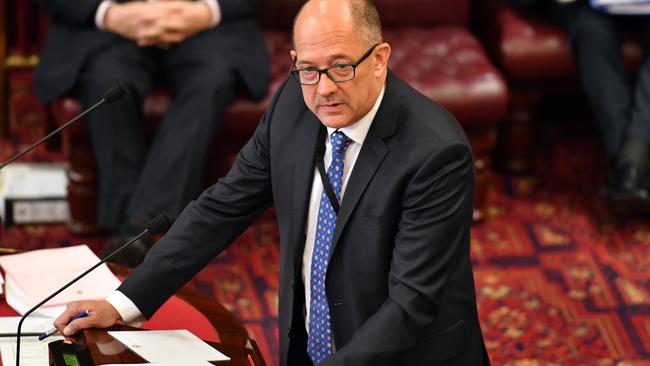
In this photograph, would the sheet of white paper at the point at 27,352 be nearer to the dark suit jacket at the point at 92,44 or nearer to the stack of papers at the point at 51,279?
the stack of papers at the point at 51,279

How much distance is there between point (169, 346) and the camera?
2.17m

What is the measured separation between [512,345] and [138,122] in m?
1.35

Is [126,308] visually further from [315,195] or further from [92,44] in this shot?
[92,44]

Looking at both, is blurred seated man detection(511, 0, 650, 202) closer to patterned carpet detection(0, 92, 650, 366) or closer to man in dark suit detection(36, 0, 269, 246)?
patterned carpet detection(0, 92, 650, 366)

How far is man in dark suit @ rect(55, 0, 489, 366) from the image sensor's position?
2143 millimetres

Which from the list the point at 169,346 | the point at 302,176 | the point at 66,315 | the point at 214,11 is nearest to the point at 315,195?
the point at 302,176

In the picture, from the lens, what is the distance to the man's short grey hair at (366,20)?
212cm

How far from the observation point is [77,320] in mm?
2207

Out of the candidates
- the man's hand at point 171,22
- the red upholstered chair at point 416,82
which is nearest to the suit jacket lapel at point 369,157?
the red upholstered chair at point 416,82

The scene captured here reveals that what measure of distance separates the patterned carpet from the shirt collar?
1.28 metres

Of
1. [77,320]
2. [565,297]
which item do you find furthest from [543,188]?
[77,320]

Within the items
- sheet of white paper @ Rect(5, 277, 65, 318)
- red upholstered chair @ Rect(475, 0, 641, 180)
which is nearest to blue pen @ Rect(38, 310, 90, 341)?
sheet of white paper @ Rect(5, 277, 65, 318)

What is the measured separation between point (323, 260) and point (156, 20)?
1.80 metres

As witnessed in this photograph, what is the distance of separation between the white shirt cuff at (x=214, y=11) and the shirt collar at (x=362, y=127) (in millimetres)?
1818
